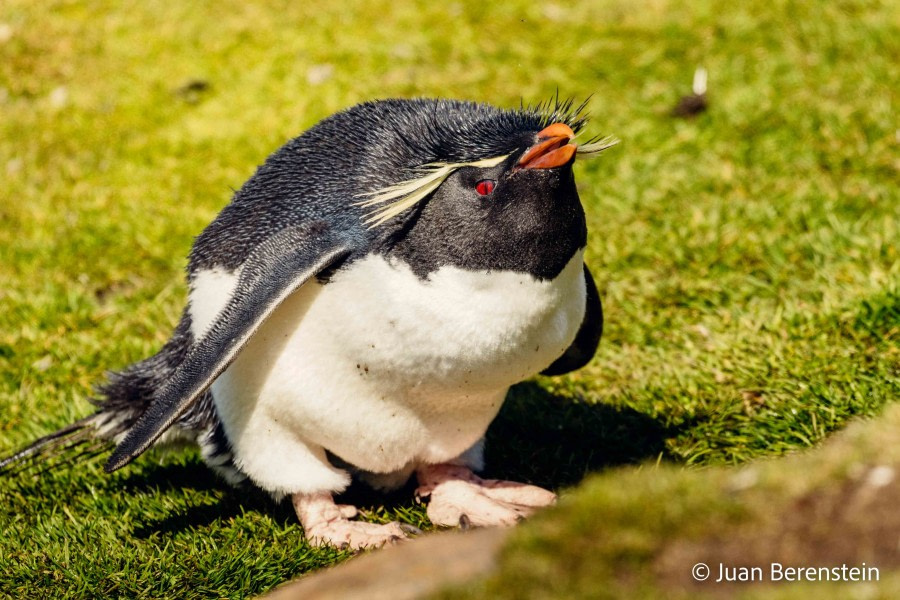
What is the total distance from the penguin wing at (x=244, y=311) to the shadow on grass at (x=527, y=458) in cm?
58

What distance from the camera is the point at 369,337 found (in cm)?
319

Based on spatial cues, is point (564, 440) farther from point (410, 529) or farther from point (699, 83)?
point (699, 83)

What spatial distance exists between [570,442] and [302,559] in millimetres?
1226

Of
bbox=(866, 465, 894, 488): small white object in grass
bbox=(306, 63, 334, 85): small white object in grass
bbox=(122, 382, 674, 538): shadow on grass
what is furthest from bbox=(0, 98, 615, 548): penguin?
bbox=(306, 63, 334, 85): small white object in grass

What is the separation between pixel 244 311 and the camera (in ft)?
10.5

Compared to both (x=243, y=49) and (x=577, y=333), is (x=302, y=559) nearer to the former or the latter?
(x=577, y=333)

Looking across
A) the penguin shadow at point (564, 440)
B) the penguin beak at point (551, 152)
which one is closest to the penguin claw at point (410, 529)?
the penguin shadow at point (564, 440)

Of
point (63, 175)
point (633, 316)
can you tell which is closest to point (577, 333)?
point (633, 316)

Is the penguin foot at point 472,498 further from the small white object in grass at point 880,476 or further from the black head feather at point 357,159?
the small white object in grass at point 880,476

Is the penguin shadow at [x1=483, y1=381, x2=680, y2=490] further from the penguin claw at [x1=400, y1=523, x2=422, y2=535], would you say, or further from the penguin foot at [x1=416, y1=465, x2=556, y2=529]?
the penguin claw at [x1=400, y1=523, x2=422, y2=535]

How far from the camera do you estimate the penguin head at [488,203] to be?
3.05 m

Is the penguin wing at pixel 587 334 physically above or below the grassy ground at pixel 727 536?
below

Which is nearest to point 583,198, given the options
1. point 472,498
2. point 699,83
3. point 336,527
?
point 699,83

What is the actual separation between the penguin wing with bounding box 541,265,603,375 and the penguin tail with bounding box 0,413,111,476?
179cm
